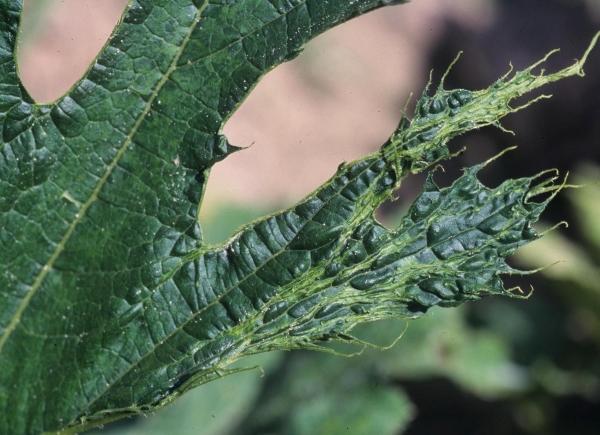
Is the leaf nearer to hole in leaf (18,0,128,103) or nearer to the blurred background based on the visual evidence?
the blurred background

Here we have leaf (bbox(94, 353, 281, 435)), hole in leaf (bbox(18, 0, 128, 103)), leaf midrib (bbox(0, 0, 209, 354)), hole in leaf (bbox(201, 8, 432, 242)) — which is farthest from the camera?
hole in leaf (bbox(201, 8, 432, 242))

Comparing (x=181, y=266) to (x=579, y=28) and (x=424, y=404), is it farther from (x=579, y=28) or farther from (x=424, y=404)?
(x=579, y=28)

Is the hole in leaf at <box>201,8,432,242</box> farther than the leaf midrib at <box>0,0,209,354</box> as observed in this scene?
Yes

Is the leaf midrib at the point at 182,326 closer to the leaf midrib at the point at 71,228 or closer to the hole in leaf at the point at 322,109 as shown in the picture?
the leaf midrib at the point at 71,228

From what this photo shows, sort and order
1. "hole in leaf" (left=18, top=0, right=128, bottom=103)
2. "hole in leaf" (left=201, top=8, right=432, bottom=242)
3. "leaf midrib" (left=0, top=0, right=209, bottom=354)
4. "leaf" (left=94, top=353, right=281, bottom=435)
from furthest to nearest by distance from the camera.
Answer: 1. "hole in leaf" (left=201, top=8, right=432, bottom=242)
2. "hole in leaf" (left=18, top=0, right=128, bottom=103)
3. "leaf" (left=94, top=353, right=281, bottom=435)
4. "leaf midrib" (left=0, top=0, right=209, bottom=354)

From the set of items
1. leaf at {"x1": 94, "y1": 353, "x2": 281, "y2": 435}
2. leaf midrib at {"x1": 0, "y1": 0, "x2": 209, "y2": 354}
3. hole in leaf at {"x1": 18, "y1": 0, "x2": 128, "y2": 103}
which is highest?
hole in leaf at {"x1": 18, "y1": 0, "x2": 128, "y2": 103}

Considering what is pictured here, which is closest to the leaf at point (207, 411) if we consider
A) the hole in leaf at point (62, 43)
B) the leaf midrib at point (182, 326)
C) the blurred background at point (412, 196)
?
the blurred background at point (412, 196)

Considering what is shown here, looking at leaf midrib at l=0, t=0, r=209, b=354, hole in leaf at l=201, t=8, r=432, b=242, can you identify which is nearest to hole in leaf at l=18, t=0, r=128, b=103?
hole in leaf at l=201, t=8, r=432, b=242

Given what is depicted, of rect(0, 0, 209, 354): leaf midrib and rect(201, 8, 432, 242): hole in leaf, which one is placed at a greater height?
rect(201, 8, 432, 242): hole in leaf
